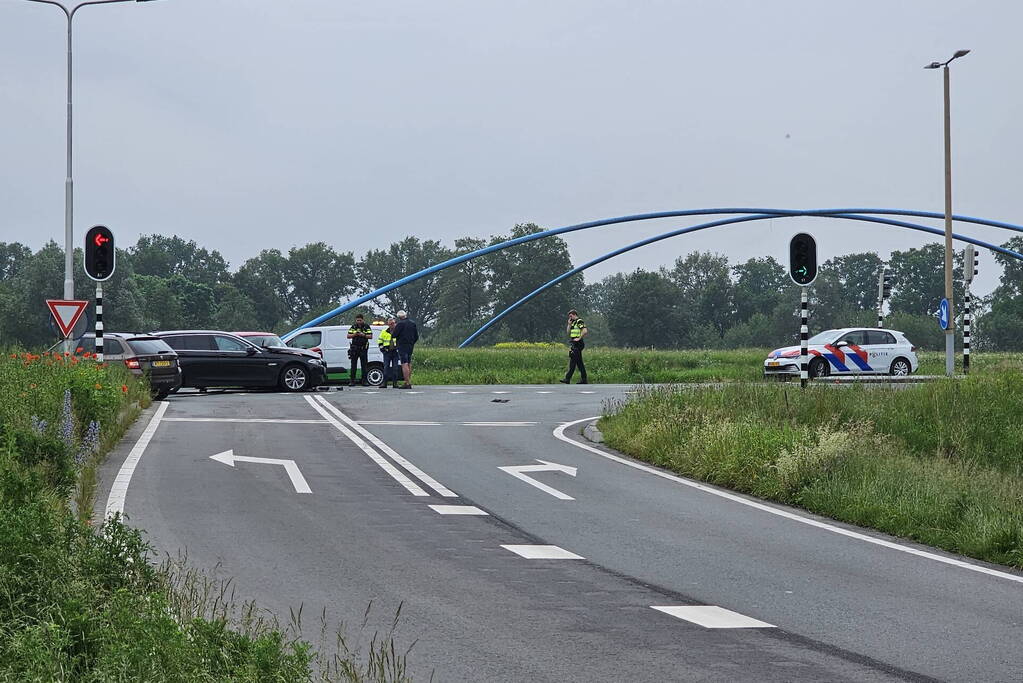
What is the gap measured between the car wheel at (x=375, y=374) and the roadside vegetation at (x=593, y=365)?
4769 mm

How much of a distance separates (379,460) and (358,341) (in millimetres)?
16501

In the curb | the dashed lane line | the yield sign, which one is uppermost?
the yield sign

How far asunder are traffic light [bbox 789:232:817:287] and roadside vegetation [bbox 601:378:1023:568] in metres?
1.74

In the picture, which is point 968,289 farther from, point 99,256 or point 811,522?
point 811,522

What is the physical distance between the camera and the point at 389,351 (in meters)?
30.7

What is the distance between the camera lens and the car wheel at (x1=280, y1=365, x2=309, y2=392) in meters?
29.4

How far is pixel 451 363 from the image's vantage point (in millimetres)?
49344

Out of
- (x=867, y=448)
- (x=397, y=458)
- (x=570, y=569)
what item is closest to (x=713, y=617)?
(x=570, y=569)

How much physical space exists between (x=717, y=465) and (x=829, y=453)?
156 centimetres

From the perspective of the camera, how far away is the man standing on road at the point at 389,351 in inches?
1207

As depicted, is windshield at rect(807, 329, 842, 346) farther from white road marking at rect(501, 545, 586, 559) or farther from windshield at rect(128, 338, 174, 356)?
white road marking at rect(501, 545, 586, 559)

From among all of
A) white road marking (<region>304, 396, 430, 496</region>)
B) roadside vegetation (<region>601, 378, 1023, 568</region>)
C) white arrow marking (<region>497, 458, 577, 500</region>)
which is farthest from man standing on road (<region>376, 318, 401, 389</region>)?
white arrow marking (<region>497, 458, 577, 500</region>)

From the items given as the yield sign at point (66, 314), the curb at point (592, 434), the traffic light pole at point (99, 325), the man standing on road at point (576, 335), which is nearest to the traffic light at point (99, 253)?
the traffic light pole at point (99, 325)

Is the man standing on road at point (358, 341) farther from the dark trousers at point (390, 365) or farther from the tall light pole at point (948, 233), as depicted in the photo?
the tall light pole at point (948, 233)
